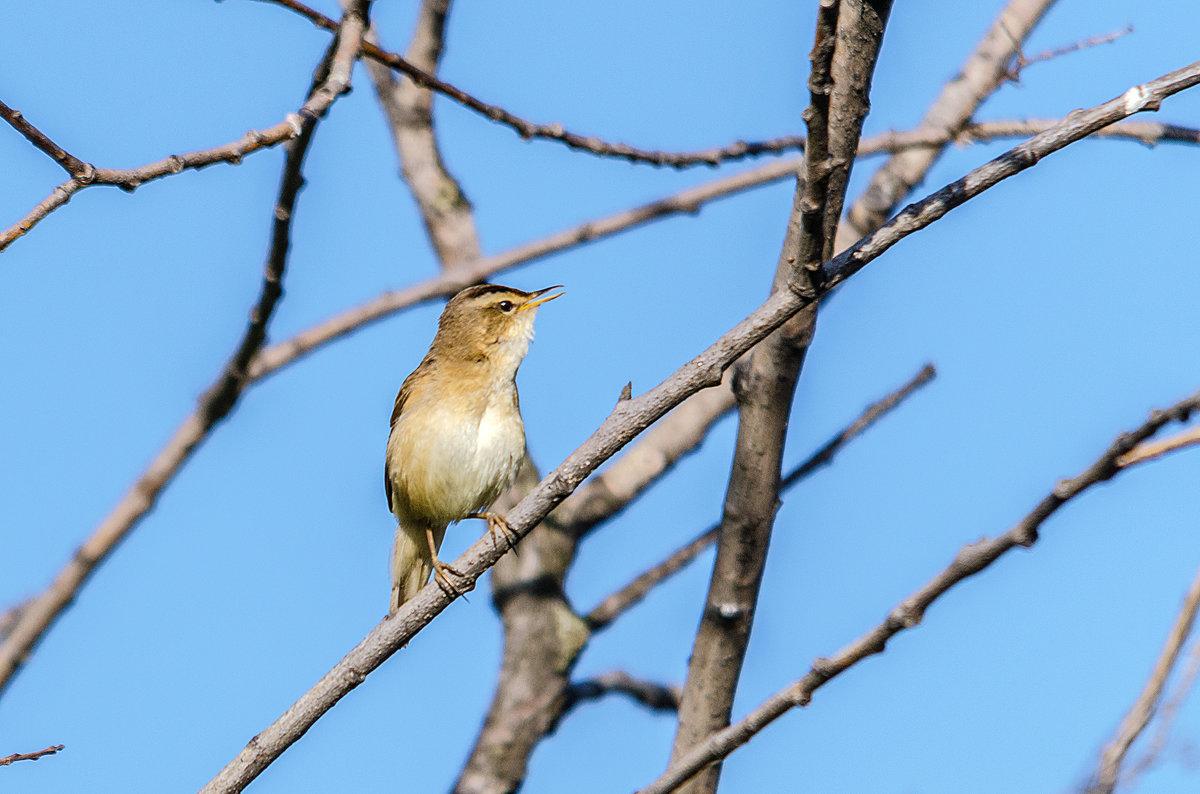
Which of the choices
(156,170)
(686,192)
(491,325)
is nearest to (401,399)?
(491,325)

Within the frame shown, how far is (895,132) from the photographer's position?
5930 millimetres

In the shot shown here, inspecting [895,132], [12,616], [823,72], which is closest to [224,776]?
[823,72]

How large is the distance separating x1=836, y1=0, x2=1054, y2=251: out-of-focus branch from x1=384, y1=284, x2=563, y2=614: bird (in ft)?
5.48

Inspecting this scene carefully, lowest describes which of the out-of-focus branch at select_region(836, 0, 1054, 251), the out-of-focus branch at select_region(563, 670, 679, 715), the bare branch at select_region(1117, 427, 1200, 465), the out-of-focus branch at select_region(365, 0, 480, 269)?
the bare branch at select_region(1117, 427, 1200, 465)

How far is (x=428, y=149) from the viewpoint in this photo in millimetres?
7453

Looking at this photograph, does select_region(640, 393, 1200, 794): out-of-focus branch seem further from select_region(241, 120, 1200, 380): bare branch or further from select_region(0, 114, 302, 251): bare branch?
select_region(241, 120, 1200, 380): bare branch

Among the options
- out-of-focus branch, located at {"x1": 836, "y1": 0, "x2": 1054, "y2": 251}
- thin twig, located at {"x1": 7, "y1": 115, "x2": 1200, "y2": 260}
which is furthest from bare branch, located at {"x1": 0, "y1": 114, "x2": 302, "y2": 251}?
out-of-focus branch, located at {"x1": 836, "y1": 0, "x2": 1054, "y2": 251}

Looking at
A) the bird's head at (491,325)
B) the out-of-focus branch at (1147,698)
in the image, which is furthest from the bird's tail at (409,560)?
the out-of-focus branch at (1147,698)

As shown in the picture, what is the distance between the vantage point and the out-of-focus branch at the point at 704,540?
17.2 feet

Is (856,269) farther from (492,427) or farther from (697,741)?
(492,427)

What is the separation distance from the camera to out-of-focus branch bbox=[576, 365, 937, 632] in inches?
206

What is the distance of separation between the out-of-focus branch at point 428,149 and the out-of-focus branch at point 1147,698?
5.51 m

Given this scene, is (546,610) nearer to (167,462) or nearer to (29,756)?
(167,462)

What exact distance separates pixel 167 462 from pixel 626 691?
262 cm
